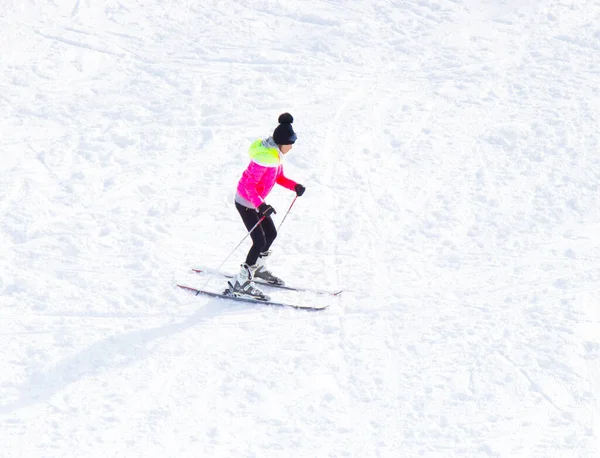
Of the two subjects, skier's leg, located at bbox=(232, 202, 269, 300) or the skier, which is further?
skier's leg, located at bbox=(232, 202, 269, 300)

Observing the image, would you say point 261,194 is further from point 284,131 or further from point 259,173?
point 284,131

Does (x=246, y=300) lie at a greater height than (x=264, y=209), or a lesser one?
lesser

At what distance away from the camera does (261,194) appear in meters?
8.05

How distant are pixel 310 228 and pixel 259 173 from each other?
2.05 meters

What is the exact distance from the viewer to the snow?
23.4 ft

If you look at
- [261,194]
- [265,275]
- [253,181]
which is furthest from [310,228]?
[253,181]

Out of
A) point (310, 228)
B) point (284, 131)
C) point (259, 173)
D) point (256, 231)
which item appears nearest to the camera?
point (284, 131)

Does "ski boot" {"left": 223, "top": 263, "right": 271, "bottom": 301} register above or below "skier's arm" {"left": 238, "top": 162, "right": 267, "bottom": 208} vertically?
below

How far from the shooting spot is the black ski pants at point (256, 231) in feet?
26.9

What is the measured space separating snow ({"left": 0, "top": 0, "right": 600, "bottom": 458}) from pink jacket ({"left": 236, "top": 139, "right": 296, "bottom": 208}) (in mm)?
1237

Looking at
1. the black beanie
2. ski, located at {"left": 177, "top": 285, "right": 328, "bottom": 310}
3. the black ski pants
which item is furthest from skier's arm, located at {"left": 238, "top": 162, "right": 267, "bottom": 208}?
ski, located at {"left": 177, "top": 285, "right": 328, "bottom": 310}

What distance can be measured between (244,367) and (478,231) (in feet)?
12.5

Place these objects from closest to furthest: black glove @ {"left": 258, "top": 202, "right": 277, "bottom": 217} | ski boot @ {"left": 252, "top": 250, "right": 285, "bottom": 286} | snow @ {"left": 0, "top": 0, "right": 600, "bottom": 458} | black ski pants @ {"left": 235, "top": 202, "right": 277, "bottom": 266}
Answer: snow @ {"left": 0, "top": 0, "right": 600, "bottom": 458} → black glove @ {"left": 258, "top": 202, "right": 277, "bottom": 217} → black ski pants @ {"left": 235, "top": 202, "right": 277, "bottom": 266} → ski boot @ {"left": 252, "top": 250, "right": 285, "bottom": 286}

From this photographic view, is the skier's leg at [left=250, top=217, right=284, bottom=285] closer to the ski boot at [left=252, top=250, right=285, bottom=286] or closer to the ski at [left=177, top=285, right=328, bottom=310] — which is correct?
the ski boot at [left=252, top=250, right=285, bottom=286]
